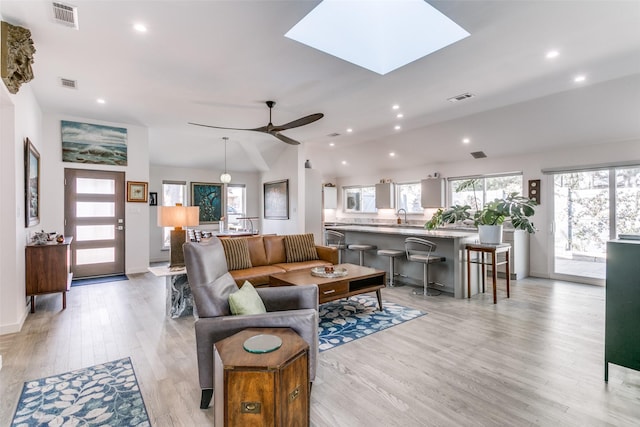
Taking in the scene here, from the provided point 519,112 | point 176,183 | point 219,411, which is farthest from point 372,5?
point 176,183

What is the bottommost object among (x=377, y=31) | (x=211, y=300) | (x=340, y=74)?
(x=211, y=300)

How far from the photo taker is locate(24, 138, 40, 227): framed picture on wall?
376 centimetres

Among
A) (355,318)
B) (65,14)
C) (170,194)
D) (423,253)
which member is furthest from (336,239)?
(65,14)

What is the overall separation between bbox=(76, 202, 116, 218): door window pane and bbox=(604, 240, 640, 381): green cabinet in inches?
279

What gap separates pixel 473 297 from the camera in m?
4.61

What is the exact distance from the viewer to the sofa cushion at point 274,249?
4590mm

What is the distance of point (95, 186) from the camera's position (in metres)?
5.80

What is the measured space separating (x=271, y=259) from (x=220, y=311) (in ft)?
7.95

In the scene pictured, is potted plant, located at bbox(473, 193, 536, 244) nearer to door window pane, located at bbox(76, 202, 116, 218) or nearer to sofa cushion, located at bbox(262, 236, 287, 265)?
sofa cushion, located at bbox(262, 236, 287, 265)

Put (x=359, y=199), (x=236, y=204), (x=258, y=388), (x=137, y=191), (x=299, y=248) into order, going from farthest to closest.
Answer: (x=359, y=199), (x=236, y=204), (x=137, y=191), (x=299, y=248), (x=258, y=388)

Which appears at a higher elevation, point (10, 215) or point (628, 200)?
point (628, 200)

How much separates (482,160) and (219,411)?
22.6 feet

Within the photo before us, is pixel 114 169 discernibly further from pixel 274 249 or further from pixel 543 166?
pixel 543 166

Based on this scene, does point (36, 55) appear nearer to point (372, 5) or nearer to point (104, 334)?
point (104, 334)
